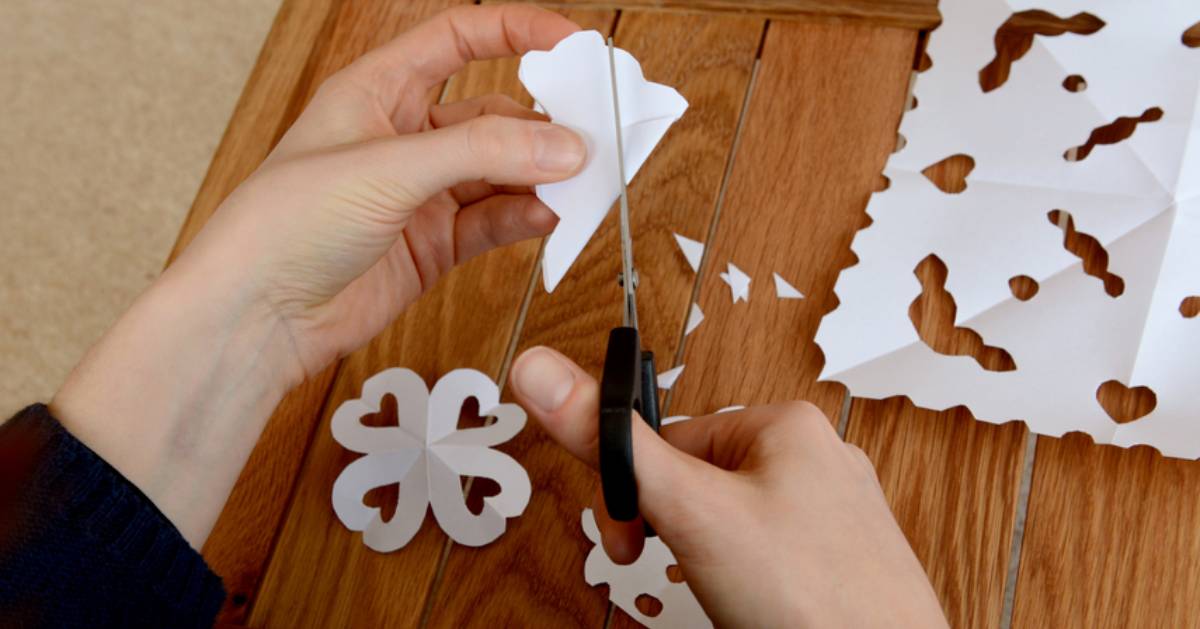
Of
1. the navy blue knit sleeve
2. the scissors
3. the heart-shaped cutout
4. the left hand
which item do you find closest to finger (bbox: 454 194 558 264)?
the left hand

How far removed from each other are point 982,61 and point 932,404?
1.17 feet

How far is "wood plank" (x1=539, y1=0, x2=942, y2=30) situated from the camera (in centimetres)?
101

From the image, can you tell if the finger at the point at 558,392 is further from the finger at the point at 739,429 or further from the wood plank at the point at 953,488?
the wood plank at the point at 953,488

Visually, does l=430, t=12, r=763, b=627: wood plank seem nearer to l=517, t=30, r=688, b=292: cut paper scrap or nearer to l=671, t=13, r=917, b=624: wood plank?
l=671, t=13, r=917, b=624: wood plank

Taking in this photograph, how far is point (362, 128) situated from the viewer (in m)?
0.79

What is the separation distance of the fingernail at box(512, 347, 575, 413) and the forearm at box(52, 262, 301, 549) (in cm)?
25

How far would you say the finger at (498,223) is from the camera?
864 mm

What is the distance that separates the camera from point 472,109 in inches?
36.1

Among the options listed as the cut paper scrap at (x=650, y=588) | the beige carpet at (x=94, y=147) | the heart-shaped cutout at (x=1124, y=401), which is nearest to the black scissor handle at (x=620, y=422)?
the cut paper scrap at (x=650, y=588)

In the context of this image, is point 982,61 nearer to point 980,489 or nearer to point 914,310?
point 914,310

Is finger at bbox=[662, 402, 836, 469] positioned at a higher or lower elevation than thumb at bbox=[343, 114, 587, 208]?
lower

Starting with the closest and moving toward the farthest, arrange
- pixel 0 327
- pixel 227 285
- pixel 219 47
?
pixel 227 285 < pixel 0 327 < pixel 219 47

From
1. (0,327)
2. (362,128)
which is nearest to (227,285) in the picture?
(362,128)

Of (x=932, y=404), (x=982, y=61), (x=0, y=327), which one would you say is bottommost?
(x=0, y=327)
